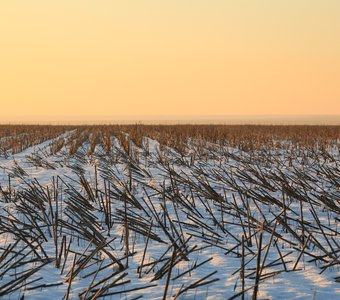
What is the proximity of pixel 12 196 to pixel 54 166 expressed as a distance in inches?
109

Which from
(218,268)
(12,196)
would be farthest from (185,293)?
(12,196)

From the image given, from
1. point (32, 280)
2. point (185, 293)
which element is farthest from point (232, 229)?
point (32, 280)

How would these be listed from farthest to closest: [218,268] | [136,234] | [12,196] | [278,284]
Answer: [12,196], [136,234], [218,268], [278,284]

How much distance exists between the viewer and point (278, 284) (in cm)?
238

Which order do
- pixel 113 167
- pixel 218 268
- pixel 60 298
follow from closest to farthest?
1. pixel 60 298
2. pixel 218 268
3. pixel 113 167

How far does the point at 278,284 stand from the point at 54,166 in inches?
235

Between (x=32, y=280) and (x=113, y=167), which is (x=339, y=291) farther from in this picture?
(x=113, y=167)

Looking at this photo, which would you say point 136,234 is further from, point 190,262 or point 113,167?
point 113,167

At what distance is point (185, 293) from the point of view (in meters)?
2.22

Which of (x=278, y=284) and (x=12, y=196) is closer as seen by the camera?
(x=278, y=284)

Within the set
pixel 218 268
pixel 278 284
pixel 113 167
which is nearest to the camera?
pixel 278 284

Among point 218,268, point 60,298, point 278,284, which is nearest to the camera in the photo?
point 60,298

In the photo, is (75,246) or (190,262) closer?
(190,262)

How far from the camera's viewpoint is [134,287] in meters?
2.32
